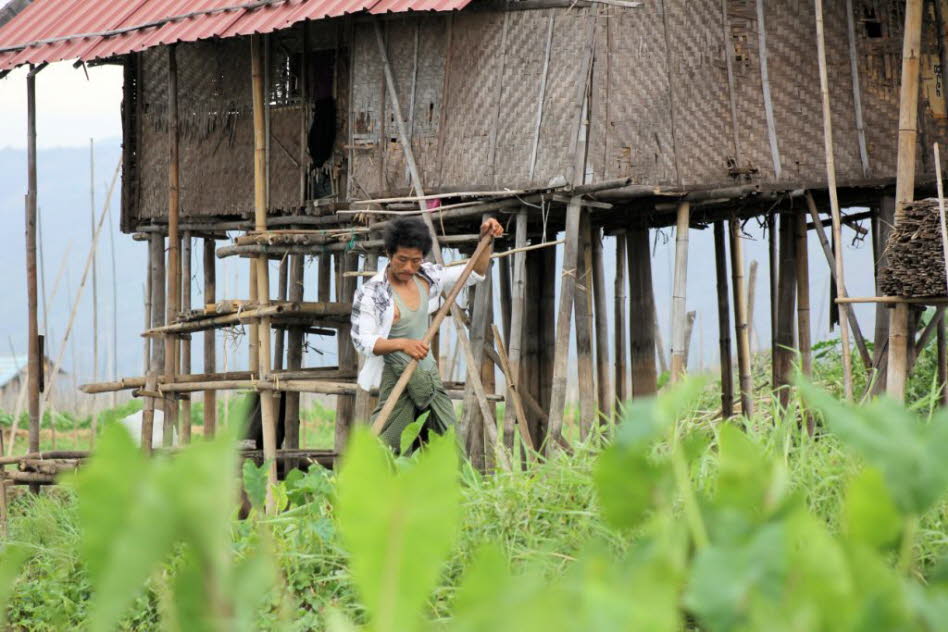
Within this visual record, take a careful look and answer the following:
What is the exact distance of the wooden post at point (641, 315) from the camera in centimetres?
987

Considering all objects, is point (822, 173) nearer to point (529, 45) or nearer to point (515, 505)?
point (529, 45)

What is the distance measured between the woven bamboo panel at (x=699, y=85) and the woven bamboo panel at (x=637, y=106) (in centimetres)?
8

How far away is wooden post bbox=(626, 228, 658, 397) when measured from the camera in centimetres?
987

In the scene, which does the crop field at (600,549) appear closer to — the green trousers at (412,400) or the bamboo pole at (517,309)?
the green trousers at (412,400)

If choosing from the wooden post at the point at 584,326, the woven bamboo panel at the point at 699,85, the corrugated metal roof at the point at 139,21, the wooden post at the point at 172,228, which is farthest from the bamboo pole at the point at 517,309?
the wooden post at the point at 172,228

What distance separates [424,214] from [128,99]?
143 inches

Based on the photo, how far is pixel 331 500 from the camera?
472 cm

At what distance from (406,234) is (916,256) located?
7.80 feet

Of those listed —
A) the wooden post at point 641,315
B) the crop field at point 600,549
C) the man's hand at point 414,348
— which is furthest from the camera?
the wooden post at point 641,315

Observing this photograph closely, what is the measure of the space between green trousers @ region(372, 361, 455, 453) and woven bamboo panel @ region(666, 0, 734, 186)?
2.53 m

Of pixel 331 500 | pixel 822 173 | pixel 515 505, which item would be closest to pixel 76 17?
pixel 822 173

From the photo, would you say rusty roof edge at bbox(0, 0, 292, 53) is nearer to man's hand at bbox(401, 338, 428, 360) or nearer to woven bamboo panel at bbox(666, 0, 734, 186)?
woven bamboo panel at bbox(666, 0, 734, 186)

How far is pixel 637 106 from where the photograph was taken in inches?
323

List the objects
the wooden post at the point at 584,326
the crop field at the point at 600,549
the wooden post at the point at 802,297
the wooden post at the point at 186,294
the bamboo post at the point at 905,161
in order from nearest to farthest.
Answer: the crop field at the point at 600,549 < the bamboo post at the point at 905,161 < the wooden post at the point at 584,326 < the wooden post at the point at 802,297 < the wooden post at the point at 186,294
